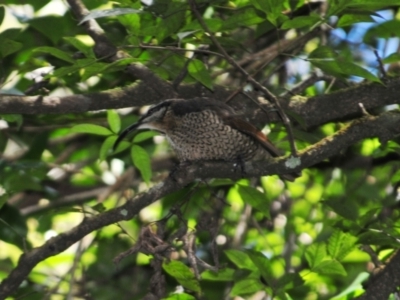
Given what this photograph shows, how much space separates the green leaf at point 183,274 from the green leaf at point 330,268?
593mm

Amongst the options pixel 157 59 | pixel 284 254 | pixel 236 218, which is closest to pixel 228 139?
pixel 157 59

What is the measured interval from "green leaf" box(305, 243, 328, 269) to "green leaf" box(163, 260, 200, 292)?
575 millimetres

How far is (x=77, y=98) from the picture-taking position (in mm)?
3961

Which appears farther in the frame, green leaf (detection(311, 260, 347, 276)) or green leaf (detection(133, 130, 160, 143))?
green leaf (detection(133, 130, 160, 143))

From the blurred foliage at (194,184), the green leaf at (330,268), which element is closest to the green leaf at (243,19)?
the blurred foliage at (194,184)

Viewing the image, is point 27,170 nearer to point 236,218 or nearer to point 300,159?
point 300,159

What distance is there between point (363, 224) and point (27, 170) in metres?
1.78

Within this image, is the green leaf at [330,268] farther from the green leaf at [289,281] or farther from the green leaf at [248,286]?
the green leaf at [248,286]

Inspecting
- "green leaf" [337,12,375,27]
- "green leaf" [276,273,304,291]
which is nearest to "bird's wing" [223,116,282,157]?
"green leaf" [276,273,304,291]

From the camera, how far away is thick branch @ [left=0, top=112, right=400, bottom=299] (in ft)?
12.0

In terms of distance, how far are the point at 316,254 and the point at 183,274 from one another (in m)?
0.65

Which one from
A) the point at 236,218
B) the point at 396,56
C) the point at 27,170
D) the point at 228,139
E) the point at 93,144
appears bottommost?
the point at 236,218

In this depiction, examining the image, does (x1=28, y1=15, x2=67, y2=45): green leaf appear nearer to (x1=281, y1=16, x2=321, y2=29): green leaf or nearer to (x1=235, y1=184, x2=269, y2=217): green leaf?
(x1=235, y1=184, x2=269, y2=217): green leaf

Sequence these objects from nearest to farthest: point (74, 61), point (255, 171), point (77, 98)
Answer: point (74, 61), point (255, 171), point (77, 98)
